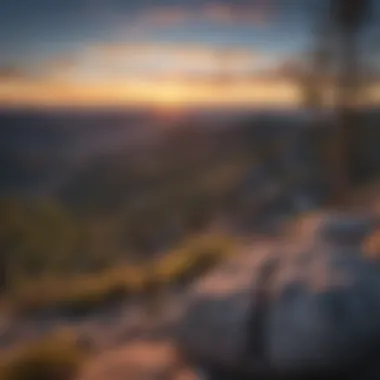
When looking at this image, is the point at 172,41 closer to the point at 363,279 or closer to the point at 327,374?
the point at 363,279

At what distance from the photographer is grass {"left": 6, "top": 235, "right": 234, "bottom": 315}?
1.41 metres

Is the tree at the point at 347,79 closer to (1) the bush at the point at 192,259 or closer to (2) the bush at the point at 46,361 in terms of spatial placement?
(1) the bush at the point at 192,259

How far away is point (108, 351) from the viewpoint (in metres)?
1.39

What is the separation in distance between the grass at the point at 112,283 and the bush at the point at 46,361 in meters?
0.07

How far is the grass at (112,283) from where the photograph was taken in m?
1.41

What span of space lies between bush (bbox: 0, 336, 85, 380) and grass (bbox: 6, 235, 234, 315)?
0.07 metres

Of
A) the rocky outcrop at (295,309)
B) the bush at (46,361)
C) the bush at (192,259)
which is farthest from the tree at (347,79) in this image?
the bush at (46,361)

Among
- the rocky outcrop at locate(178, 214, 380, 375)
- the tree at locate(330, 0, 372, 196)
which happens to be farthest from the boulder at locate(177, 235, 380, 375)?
the tree at locate(330, 0, 372, 196)

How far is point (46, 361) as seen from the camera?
53.9 inches

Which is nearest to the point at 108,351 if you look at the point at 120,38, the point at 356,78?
the point at 120,38

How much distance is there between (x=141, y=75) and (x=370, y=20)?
1.69 ft

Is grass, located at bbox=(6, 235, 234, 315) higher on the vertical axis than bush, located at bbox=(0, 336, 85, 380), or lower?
higher

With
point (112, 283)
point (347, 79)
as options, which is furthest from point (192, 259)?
point (347, 79)

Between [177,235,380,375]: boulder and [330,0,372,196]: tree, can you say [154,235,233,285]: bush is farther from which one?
[330,0,372,196]: tree
